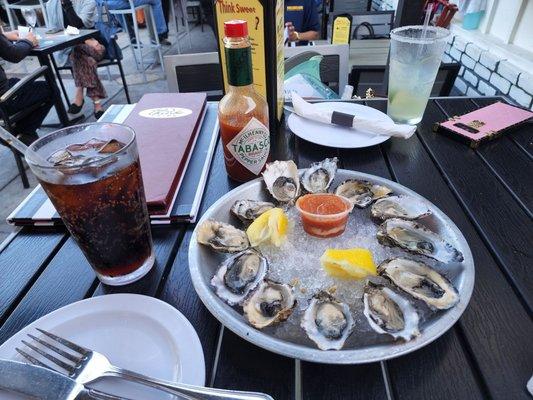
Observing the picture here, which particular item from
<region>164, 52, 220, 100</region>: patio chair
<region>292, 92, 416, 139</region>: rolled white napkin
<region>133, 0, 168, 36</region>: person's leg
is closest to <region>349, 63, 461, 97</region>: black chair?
Answer: <region>164, 52, 220, 100</region>: patio chair

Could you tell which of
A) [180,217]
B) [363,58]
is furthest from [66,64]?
[180,217]

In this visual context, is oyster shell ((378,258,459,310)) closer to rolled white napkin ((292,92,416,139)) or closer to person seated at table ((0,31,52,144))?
rolled white napkin ((292,92,416,139))

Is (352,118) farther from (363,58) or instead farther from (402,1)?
(363,58)

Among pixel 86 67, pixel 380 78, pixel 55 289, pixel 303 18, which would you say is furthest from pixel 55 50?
pixel 55 289

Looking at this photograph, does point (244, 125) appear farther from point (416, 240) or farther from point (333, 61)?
point (333, 61)

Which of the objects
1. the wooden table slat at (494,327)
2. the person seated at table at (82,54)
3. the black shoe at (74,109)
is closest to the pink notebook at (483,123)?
the wooden table slat at (494,327)

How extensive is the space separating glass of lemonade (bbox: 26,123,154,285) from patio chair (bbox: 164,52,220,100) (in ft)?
4.25

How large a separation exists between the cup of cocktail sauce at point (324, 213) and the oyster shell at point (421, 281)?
0.12 m

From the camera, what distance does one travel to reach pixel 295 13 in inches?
111

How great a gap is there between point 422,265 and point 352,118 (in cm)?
55

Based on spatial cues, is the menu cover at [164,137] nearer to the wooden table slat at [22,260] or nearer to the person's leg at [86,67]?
the wooden table slat at [22,260]

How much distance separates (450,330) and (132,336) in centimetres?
44

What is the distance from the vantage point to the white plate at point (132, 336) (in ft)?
1.45

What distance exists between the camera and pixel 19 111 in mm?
2410
